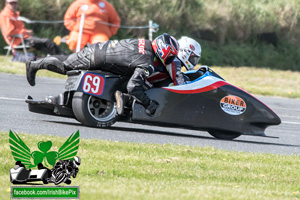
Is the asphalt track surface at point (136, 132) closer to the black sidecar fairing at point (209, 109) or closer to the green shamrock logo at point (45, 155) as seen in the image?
the black sidecar fairing at point (209, 109)

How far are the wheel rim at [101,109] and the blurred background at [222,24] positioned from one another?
10.7 metres

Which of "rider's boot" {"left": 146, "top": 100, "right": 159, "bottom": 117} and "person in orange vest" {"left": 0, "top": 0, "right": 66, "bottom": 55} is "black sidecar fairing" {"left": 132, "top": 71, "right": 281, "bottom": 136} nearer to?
"rider's boot" {"left": 146, "top": 100, "right": 159, "bottom": 117}

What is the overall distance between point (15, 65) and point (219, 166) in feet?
34.8

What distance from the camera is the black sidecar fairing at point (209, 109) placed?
29.0ft

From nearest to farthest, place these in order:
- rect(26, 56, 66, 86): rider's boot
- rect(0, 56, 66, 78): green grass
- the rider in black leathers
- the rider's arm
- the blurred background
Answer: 1. the rider in black leathers
2. the rider's arm
3. rect(26, 56, 66, 86): rider's boot
4. rect(0, 56, 66, 78): green grass
5. the blurred background

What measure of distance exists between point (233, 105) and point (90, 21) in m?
9.41

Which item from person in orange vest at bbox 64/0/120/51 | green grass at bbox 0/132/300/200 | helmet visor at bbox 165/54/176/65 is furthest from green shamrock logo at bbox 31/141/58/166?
person in orange vest at bbox 64/0/120/51

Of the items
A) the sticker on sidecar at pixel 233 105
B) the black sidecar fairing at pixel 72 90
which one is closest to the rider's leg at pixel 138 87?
the black sidecar fairing at pixel 72 90

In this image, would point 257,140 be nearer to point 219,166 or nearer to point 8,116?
point 219,166

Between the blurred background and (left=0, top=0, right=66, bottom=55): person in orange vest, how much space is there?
87.1 inches

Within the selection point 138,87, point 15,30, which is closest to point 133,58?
point 138,87

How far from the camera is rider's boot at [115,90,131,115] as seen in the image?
28.0ft

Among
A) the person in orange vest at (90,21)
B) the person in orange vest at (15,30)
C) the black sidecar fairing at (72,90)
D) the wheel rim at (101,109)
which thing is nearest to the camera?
the black sidecar fairing at (72,90)

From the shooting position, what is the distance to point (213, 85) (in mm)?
9008
